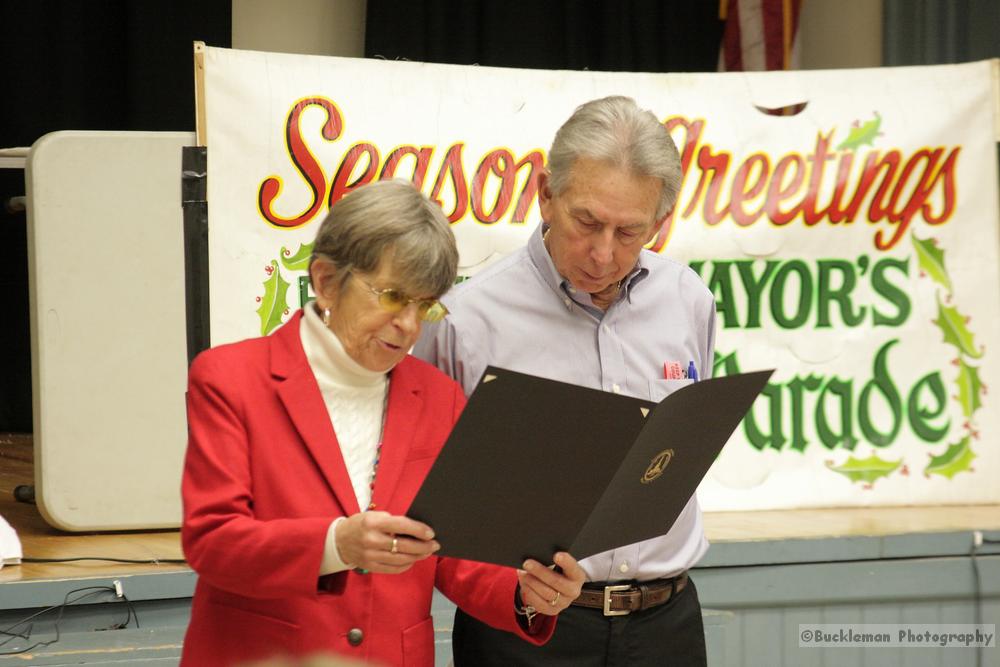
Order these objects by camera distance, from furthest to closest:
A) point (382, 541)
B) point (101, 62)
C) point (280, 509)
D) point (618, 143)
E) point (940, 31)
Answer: point (101, 62) < point (940, 31) < point (618, 143) < point (280, 509) < point (382, 541)

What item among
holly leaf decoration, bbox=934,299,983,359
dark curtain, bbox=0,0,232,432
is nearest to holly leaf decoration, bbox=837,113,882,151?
holly leaf decoration, bbox=934,299,983,359

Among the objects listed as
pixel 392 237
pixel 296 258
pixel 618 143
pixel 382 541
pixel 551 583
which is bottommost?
pixel 551 583

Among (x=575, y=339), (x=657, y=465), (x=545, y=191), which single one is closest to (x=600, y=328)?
(x=575, y=339)

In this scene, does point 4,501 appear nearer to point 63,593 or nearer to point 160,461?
point 160,461

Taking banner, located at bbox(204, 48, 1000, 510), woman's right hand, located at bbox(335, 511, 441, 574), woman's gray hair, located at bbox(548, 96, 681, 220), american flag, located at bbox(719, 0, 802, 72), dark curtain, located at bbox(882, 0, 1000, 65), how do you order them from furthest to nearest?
american flag, located at bbox(719, 0, 802, 72)
dark curtain, located at bbox(882, 0, 1000, 65)
banner, located at bbox(204, 48, 1000, 510)
woman's gray hair, located at bbox(548, 96, 681, 220)
woman's right hand, located at bbox(335, 511, 441, 574)

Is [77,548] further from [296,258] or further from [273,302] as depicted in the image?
[296,258]

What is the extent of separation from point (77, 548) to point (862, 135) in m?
2.41

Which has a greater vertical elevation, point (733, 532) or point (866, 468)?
point (866, 468)

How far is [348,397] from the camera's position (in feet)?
5.35

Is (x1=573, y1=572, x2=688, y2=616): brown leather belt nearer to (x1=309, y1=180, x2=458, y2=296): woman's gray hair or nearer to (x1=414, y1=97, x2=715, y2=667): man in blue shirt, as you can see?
(x1=414, y1=97, x2=715, y2=667): man in blue shirt

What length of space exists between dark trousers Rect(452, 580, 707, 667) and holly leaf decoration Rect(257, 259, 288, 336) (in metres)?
1.32

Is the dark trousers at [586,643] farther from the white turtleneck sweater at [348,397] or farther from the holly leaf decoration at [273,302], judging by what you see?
the holly leaf decoration at [273,302]

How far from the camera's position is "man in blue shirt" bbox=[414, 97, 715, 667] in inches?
73.9

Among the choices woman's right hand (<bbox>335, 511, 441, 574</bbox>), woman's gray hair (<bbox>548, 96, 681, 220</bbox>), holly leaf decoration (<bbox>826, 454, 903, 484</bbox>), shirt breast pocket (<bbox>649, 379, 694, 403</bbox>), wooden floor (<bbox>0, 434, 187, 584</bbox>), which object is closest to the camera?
woman's right hand (<bbox>335, 511, 441, 574</bbox>)
